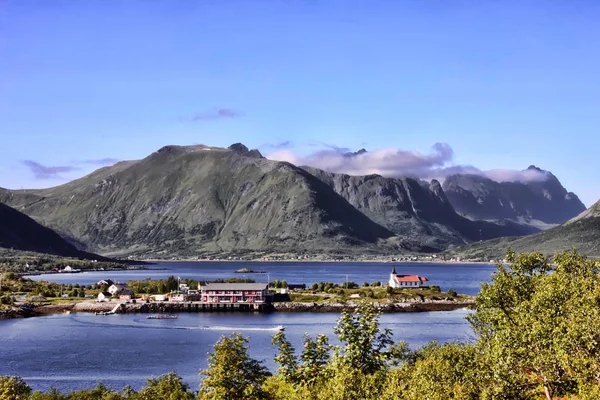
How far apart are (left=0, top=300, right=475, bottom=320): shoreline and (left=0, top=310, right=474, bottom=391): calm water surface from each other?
20.0 ft

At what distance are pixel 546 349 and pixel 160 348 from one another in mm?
77303

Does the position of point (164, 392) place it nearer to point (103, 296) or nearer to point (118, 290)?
point (103, 296)

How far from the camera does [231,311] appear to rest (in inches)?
6334

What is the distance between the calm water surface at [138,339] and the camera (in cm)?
8050

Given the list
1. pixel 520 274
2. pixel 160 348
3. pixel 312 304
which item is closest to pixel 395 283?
pixel 312 304

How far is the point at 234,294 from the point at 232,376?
137m

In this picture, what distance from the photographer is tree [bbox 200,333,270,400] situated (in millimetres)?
31047

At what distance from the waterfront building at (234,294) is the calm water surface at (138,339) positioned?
1046 centimetres

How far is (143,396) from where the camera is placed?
46.8m

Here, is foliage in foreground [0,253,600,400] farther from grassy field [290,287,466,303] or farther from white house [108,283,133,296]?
white house [108,283,133,296]

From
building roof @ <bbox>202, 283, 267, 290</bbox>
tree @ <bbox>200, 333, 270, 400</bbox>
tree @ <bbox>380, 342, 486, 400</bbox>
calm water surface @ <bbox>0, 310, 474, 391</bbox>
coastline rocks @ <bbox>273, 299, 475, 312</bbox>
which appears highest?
tree @ <bbox>200, 333, 270, 400</bbox>

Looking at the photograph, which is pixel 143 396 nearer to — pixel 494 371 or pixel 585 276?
pixel 494 371

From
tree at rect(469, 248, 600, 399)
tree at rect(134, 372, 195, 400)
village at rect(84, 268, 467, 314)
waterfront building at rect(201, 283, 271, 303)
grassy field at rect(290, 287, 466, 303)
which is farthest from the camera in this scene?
waterfront building at rect(201, 283, 271, 303)

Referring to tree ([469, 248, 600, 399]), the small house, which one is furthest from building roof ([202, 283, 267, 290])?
tree ([469, 248, 600, 399])
